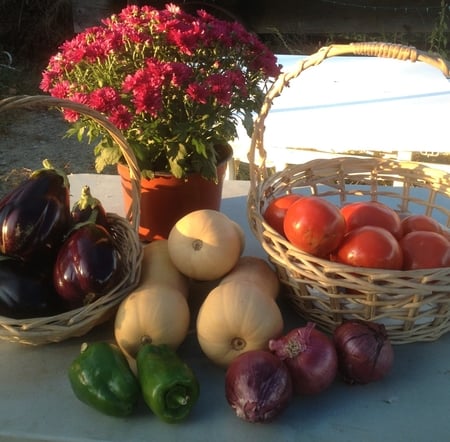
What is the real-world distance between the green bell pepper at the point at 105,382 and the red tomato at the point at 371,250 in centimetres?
37

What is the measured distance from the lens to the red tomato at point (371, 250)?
36.3 inches

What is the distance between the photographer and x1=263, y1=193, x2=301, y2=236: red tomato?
1060 mm

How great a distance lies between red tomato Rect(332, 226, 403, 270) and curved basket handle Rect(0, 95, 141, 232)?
363 mm

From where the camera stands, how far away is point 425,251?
3.16ft

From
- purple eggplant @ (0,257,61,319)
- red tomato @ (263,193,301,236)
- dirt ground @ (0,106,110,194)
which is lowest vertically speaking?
dirt ground @ (0,106,110,194)

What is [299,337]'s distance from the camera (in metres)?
0.86

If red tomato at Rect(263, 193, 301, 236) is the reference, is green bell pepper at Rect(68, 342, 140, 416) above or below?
below

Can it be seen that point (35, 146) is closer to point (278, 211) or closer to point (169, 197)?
point (169, 197)

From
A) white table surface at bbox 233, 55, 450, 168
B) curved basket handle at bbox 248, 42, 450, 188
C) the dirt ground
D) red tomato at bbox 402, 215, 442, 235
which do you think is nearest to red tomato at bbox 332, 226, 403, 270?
red tomato at bbox 402, 215, 442, 235

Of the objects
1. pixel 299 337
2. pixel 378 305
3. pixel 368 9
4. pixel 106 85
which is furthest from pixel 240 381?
pixel 368 9

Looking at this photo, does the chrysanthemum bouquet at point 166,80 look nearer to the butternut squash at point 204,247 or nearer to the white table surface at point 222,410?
the butternut squash at point 204,247

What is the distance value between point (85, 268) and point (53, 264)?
97mm

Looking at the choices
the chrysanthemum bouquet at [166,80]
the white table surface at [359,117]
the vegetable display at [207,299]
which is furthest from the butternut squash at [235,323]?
the white table surface at [359,117]

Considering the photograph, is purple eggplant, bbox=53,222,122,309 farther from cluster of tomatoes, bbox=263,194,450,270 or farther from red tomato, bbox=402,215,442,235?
red tomato, bbox=402,215,442,235
